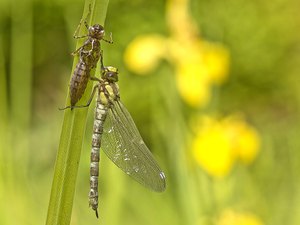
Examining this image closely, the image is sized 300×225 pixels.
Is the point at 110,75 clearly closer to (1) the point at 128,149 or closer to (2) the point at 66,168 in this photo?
(1) the point at 128,149

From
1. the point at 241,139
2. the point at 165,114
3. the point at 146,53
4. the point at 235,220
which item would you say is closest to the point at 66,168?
the point at 235,220

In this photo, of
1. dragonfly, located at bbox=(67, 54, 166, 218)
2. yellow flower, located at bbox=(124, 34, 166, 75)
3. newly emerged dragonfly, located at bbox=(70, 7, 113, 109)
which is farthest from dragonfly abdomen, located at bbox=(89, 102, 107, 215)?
yellow flower, located at bbox=(124, 34, 166, 75)

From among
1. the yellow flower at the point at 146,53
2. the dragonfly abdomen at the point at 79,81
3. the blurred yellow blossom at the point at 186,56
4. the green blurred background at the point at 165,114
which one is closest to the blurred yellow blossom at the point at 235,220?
the green blurred background at the point at 165,114

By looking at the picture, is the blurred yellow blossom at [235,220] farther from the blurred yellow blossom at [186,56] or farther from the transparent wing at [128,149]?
the transparent wing at [128,149]

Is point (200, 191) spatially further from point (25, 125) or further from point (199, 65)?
point (25, 125)

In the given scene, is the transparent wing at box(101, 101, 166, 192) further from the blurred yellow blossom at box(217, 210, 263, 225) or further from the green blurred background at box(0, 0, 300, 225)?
the blurred yellow blossom at box(217, 210, 263, 225)

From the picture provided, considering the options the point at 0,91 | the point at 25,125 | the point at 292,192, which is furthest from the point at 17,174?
the point at 292,192
